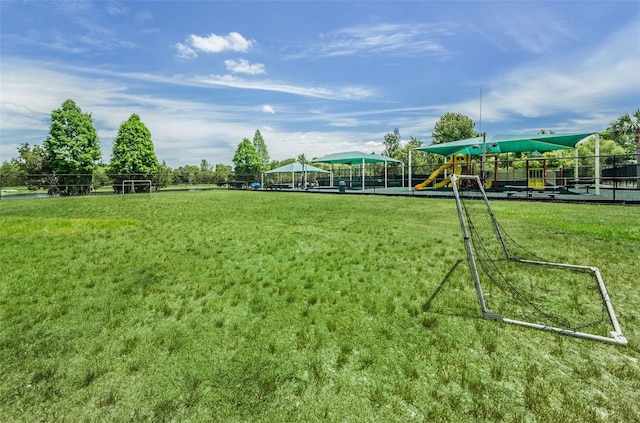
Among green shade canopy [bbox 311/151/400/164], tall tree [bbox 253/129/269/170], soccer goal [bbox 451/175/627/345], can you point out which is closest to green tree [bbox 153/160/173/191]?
green shade canopy [bbox 311/151/400/164]

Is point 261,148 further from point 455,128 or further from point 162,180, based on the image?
point 455,128

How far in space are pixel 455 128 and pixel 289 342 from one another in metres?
49.5

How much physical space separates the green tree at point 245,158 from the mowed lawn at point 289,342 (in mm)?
52253

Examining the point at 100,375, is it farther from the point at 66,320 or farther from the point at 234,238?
the point at 234,238

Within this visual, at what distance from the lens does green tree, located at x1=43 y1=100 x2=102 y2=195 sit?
30969 mm

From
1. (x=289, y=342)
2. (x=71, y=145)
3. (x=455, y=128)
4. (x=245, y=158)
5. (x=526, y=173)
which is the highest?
(x=455, y=128)

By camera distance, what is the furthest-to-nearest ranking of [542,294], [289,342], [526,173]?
1. [526,173]
2. [542,294]
3. [289,342]

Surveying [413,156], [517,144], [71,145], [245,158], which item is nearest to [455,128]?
[413,156]

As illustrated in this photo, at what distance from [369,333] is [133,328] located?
2.65 m

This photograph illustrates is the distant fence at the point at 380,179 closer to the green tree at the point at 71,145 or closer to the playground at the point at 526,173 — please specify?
the playground at the point at 526,173

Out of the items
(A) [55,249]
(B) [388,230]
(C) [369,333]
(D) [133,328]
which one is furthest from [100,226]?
(C) [369,333]

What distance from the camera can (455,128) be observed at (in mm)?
45656

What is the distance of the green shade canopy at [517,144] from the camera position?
17.1 m

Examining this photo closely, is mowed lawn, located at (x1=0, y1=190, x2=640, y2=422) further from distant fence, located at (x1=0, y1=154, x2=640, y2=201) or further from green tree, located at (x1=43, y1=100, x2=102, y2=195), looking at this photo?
green tree, located at (x1=43, y1=100, x2=102, y2=195)
